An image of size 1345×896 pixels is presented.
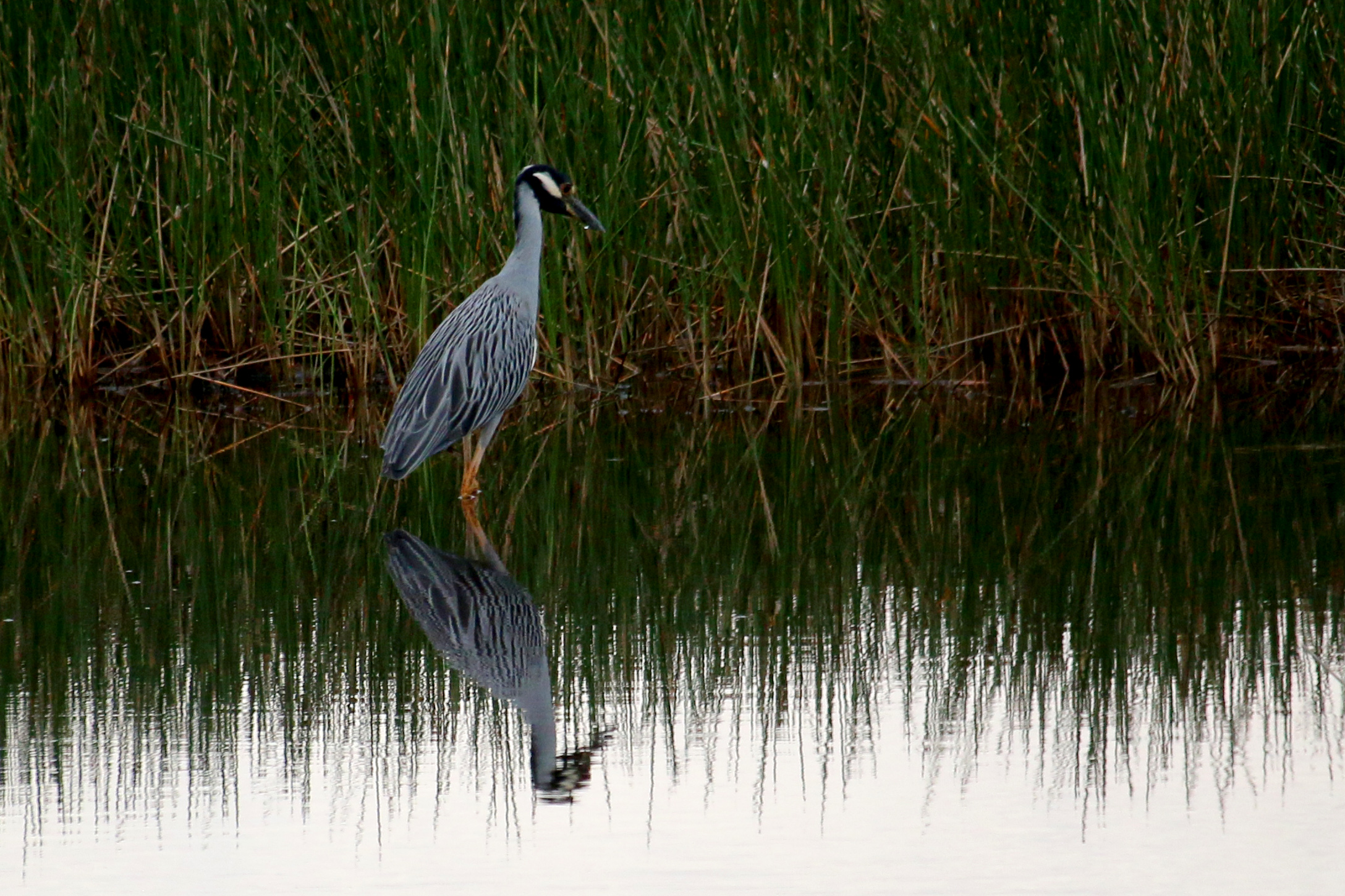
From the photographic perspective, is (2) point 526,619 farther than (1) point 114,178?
No

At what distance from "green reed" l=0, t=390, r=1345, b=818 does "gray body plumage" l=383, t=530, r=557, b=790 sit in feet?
0.16

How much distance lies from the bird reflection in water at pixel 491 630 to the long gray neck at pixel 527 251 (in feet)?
4.52

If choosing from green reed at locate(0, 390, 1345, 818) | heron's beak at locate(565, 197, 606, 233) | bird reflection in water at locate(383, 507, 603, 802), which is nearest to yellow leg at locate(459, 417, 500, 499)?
green reed at locate(0, 390, 1345, 818)

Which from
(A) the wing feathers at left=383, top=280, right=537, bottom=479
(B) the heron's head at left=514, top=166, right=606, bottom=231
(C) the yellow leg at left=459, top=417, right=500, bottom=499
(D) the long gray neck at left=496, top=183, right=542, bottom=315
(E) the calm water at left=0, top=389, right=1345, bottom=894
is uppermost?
(B) the heron's head at left=514, top=166, right=606, bottom=231

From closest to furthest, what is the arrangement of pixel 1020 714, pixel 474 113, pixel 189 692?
pixel 1020 714 < pixel 189 692 < pixel 474 113

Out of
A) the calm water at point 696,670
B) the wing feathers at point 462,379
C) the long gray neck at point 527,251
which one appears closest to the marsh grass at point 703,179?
the long gray neck at point 527,251

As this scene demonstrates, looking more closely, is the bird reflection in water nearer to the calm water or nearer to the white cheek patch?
the calm water

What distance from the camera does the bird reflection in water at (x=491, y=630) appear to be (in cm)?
322

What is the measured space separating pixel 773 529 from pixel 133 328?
13.6 ft

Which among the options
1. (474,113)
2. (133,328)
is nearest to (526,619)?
(474,113)

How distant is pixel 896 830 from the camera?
288cm

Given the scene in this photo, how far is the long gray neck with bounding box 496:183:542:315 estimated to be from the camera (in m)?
6.44

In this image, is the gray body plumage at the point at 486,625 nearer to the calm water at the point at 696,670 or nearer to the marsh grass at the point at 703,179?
the calm water at the point at 696,670

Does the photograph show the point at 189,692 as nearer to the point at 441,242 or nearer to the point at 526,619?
the point at 526,619
